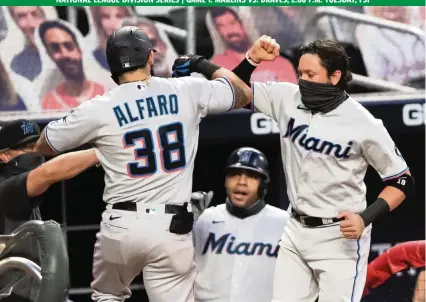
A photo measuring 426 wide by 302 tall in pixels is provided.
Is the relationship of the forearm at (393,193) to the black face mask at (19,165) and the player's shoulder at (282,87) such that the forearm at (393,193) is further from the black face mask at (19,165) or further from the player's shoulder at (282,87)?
the black face mask at (19,165)

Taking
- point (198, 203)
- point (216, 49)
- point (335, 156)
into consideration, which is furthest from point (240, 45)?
point (335, 156)

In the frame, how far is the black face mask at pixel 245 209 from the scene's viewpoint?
18.3 feet

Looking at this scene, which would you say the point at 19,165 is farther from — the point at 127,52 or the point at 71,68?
the point at 71,68

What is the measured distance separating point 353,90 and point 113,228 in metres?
3.05

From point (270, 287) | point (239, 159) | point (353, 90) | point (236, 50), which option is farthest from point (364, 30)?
point (270, 287)

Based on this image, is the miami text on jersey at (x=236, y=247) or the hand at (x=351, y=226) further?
the miami text on jersey at (x=236, y=247)

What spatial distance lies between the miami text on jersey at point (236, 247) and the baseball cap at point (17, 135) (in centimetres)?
115

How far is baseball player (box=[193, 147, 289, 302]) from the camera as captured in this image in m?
5.46

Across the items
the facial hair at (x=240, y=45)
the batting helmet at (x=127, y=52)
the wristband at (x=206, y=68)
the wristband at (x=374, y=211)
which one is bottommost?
the wristband at (x=374, y=211)

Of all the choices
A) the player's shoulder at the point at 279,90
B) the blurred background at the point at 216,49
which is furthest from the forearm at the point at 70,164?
the blurred background at the point at 216,49

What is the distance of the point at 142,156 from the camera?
14.9 feet

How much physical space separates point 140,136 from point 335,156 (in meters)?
0.92

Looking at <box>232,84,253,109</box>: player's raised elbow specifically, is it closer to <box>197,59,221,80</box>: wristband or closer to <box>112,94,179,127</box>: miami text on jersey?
<box>197,59,221,80</box>: wristband

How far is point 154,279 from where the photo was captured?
4.66m
